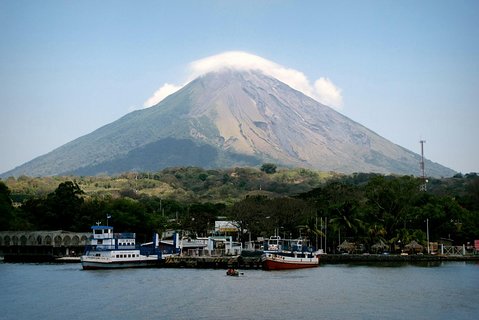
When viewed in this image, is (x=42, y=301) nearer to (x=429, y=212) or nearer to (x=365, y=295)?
(x=365, y=295)

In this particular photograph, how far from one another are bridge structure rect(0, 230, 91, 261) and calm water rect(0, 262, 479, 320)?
22.4 metres

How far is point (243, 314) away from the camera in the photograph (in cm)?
4262

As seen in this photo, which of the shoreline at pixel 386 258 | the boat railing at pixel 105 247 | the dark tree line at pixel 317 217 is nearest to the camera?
the boat railing at pixel 105 247

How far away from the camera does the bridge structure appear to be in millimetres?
94000

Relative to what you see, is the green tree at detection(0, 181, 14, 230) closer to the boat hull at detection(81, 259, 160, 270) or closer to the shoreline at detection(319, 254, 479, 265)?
the boat hull at detection(81, 259, 160, 270)

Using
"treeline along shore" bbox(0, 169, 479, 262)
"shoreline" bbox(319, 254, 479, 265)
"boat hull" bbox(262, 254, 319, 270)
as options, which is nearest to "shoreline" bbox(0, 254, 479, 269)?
"shoreline" bbox(319, 254, 479, 265)

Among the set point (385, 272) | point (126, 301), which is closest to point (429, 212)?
point (385, 272)

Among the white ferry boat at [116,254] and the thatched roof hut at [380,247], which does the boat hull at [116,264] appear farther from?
the thatched roof hut at [380,247]

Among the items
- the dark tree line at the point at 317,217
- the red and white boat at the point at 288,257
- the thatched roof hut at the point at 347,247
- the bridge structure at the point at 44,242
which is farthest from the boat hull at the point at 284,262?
the bridge structure at the point at 44,242

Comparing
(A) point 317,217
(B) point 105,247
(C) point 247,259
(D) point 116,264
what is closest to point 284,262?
(C) point 247,259

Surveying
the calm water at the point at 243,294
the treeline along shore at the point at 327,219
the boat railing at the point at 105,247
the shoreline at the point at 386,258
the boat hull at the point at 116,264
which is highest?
the treeline along shore at the point at 327,219

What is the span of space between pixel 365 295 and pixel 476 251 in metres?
41.5

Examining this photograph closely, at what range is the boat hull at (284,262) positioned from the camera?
72.4m

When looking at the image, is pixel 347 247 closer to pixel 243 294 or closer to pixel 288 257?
pixel 288 257
